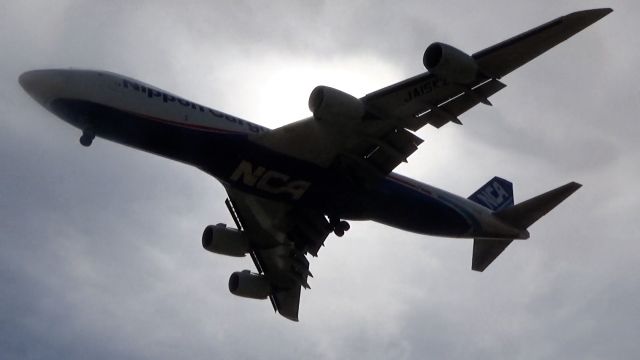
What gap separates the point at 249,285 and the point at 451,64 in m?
18.5

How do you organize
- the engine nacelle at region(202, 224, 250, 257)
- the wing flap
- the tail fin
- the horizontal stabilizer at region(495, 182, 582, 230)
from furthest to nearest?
the tail fin
the engine nacelle at region(202, 224, 250, 257)
the horizontal stabilizer at region(495, 182, 582, 230)
the wing flap

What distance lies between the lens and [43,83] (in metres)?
35.8

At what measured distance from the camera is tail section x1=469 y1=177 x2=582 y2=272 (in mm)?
42344

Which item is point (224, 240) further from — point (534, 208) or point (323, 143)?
point (534, 208)

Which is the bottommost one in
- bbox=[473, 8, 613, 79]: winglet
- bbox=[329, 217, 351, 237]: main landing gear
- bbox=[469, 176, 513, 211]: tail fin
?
bbox=[329, 217, 351, 237]: main landing gear

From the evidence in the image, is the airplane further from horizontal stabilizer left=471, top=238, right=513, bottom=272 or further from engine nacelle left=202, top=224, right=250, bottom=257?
horizontal stabilizer left=471, top=238, right=513, bottom=272

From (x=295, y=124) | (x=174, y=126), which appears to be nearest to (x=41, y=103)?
(x=174, y=126)

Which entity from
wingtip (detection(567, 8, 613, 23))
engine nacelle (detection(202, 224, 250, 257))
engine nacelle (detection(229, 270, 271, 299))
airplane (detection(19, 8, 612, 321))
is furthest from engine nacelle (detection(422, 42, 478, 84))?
engine nacelle (detection(229, 270, 271, 299))

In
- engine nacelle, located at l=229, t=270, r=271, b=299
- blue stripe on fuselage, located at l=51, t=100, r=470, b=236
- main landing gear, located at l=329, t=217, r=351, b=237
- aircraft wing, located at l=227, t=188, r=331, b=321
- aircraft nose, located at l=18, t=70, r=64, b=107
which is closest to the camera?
aircraft nose, located at l=18, t=70, r=64, b=107

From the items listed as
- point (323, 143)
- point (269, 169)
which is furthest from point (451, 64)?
point (269, 169)

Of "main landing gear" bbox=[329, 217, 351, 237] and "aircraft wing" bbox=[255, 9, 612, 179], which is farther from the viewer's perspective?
"main landing gear" bbox=[329, 217, 351, 237]

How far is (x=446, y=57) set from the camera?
111 ft

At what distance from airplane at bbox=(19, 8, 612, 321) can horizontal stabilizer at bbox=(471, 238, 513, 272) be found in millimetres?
810

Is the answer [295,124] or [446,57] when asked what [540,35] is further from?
[295,124]
